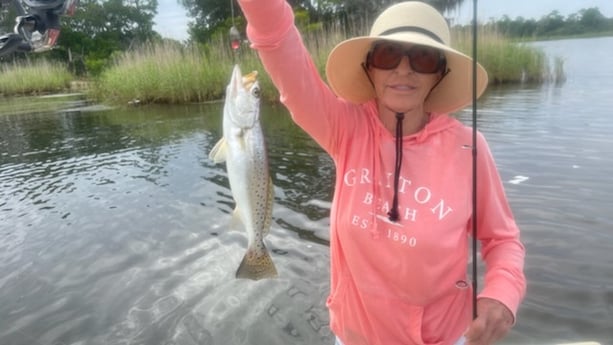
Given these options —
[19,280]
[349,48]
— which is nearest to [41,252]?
[19,280]

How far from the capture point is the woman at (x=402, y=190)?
1.77 meters

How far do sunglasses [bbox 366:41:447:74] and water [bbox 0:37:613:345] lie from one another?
2780 mm

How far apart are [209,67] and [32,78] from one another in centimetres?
2042

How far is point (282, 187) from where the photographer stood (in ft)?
26.0

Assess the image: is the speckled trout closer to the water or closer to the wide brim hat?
the wide brim hat

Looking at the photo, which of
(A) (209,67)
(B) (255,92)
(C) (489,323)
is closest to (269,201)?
(B) (255,92)

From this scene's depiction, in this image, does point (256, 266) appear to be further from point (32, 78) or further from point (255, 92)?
point (32, 78)

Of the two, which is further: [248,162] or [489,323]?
[248,162]

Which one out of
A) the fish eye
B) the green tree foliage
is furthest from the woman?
the green tree foliage

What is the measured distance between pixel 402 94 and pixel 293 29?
46 centimetres

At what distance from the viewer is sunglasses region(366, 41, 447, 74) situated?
181 cm

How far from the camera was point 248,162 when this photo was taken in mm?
2209

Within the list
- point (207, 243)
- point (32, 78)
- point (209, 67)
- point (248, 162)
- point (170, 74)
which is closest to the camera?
point (248, 162)

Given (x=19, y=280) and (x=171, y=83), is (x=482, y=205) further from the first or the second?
(x=171, y=83)
